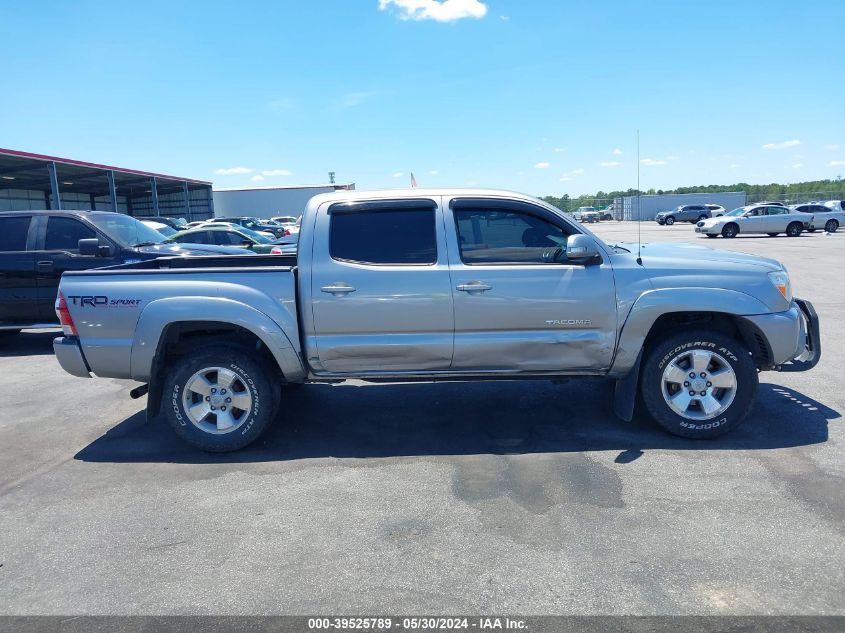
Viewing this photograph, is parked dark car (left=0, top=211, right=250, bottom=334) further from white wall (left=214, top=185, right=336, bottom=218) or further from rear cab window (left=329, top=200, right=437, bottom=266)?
white wall (left=214, top=185, right=336, bottom=218)

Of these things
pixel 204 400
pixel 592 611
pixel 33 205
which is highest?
pixel 33 205

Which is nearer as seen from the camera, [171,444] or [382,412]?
[171,444]

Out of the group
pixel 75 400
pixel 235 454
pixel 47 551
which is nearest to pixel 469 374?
pixel 235 454

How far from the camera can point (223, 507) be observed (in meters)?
3.90

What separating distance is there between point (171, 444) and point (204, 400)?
62cm

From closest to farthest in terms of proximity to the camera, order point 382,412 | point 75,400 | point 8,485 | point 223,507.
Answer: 1. point 223,507
2. point 8,485
3. point 382,412
4. point 75,400

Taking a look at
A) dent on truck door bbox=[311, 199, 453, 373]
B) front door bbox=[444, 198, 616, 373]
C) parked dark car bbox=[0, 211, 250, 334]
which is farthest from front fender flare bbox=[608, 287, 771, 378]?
parked dark car bbox=[0, 211, 250, 334]

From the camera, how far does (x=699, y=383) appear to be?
15.3ft

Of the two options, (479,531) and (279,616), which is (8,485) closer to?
(279,616)

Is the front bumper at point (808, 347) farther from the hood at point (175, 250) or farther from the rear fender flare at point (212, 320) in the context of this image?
the hood at point (175, 250)

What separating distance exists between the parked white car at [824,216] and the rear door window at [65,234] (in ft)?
111

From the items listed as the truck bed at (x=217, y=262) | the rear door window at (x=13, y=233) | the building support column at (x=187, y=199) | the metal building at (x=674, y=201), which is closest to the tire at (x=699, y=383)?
→ the truck bed at (x=217, y=262)

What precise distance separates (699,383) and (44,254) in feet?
28.0

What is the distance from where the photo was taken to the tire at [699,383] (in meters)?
4.61
